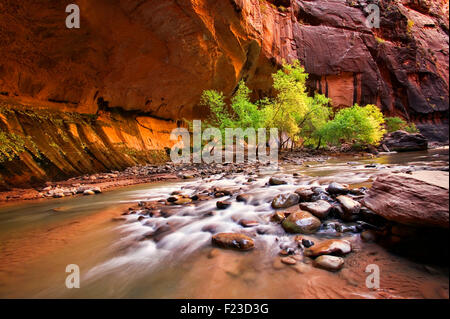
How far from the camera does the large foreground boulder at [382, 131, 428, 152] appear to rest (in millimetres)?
14328

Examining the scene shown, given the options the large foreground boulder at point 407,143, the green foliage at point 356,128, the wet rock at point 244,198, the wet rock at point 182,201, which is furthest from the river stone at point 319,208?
the large foreground boulder at point 407,143

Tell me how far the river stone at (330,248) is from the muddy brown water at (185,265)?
0.06 meters

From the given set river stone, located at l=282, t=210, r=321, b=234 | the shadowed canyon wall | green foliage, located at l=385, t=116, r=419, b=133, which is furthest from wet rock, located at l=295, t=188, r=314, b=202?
green foliage, located at l=385, t=116, r=419, b=133

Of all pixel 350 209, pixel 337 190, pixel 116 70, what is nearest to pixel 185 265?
pixel 350 209

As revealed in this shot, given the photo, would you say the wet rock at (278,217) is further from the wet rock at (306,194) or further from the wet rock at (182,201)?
the wet rock at (182,201)

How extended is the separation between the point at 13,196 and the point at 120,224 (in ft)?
14.2

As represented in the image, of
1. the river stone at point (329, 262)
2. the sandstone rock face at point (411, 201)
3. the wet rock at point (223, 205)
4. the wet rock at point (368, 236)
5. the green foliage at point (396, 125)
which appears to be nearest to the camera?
the sandstone rock face at point (411, 201)

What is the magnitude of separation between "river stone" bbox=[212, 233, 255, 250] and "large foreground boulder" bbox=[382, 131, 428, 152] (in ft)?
59.1

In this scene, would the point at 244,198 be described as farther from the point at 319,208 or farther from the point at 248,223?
the point at 319,208

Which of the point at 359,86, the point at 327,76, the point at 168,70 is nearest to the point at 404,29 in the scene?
the point at 359,86

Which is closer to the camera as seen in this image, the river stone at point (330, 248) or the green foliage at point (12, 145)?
the river stone at point (330, 248)

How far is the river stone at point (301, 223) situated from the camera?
7.16 ft

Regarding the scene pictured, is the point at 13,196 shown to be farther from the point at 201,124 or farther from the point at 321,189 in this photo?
the point at 201,124
